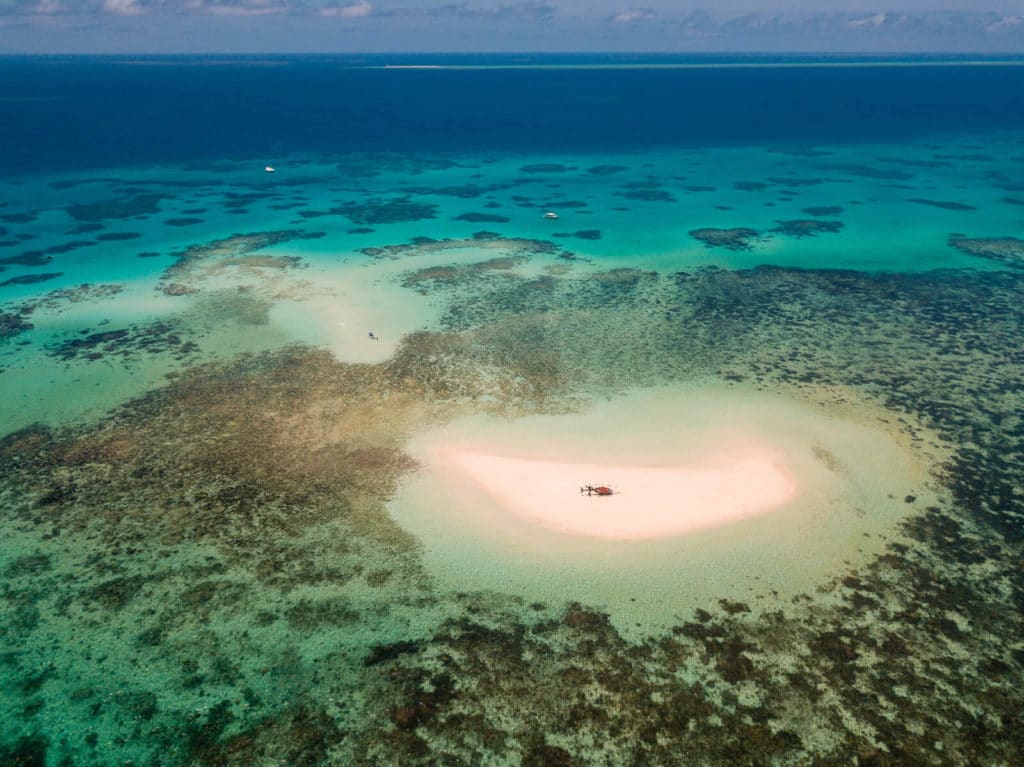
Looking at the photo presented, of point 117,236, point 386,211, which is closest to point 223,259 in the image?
point 117,236

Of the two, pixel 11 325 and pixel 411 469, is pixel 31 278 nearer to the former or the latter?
pixel 11 325

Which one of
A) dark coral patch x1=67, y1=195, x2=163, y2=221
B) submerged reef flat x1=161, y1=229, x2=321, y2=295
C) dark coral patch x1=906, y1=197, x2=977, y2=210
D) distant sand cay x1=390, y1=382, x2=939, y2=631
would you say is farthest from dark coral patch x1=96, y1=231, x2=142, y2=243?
dark coral patch x1=906, y1=197, x2=977, y2=210

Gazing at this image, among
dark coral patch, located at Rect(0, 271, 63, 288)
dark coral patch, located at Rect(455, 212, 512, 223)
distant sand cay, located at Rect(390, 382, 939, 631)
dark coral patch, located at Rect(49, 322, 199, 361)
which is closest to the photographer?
distant sand cay, located at Rect(390, 382, 939, 631)

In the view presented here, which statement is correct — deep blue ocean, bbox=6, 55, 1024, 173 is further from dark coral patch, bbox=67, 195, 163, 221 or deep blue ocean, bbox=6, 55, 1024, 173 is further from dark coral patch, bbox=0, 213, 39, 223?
dark coral patch, bbox=0, 213, 39, 223

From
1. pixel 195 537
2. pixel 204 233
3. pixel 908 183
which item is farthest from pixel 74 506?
pixel 908 183

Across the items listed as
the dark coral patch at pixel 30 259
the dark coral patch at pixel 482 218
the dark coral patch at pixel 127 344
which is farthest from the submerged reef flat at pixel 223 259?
the dark coral patch at pixel 482 218

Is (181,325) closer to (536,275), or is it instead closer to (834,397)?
(536,275)

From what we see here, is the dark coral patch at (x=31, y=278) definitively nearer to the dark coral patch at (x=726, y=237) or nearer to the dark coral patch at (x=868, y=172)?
the dark coral patch at (x=726, y=237)
